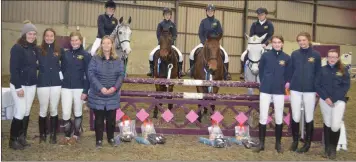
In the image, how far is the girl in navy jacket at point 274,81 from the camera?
16.0ft

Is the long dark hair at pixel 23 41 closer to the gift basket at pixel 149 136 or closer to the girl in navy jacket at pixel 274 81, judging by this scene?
the gift basket at pixel 149 136

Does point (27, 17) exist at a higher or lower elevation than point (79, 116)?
higher

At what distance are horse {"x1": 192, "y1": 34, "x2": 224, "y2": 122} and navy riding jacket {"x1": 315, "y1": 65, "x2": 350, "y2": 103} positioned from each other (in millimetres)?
2040

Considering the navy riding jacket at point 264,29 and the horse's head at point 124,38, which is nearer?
the horse's head at point 124,38

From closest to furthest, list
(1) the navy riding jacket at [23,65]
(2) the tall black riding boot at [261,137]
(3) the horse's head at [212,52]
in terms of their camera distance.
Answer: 1. (1) the navy riding jacket at [23,65]
2. (2) the tall black riding boot at [261,137]
3. (3) the horse's head at [212,52]

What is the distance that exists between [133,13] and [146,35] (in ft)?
4.06

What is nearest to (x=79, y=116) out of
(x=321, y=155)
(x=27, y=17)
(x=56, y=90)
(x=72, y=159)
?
(x=56, y=90)

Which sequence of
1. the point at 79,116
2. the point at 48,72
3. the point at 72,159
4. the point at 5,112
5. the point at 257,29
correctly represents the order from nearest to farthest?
the point at 72,159
the point at 48,72
the point at 79,116
the point at 5,112
the point at 257,29

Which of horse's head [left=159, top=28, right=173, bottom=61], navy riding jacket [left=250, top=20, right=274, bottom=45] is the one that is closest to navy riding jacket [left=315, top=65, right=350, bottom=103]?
navy riding jacket [left=250, top=20, right=274, bottom=45]

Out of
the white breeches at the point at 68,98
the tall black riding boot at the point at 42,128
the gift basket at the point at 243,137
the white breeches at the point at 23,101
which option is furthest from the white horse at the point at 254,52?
the white breeches at the point at 23,101

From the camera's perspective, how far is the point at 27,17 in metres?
15.1

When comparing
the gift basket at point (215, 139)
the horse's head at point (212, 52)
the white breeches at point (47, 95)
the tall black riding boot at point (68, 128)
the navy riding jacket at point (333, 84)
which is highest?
the horse's head at point (212, 52)

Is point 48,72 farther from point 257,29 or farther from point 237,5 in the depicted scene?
point 237,5

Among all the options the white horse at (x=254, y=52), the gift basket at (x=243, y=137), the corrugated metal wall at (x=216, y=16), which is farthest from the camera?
the corrugated metal wall at (x=216, y=16)
